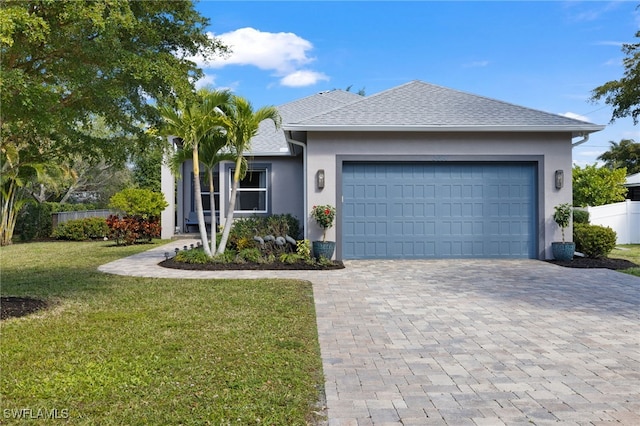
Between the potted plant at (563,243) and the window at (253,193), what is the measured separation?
864 centimetres

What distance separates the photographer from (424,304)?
23.6 ft

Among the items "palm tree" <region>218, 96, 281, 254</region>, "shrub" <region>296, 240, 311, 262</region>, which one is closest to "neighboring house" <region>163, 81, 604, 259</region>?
"shrub" <region>296, 240, 311, 262</region>

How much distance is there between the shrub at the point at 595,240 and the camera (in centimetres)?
1188

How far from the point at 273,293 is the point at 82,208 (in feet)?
65.5

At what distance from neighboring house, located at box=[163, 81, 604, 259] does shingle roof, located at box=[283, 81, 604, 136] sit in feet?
0.17

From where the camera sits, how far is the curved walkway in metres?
3.49

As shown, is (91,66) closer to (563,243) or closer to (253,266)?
(253,266)

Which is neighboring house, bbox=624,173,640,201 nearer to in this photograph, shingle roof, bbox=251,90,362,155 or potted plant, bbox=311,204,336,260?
shingle roof, bbox=251,90,362,155

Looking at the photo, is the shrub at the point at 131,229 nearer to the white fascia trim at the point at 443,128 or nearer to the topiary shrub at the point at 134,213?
the topiary shrub at the point at 134,213

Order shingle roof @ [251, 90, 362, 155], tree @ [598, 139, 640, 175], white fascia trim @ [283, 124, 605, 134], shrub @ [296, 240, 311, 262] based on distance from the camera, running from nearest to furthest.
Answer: shrub @ [296, 240, 311, 262], white fascia trim @ [283, 124, 605, 134], shingle roof @ [251, 90, 362, 155], tree @ [598, 139, 640, 175]

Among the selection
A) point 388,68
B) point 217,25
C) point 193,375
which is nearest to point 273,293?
point 193,375

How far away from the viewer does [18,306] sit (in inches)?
267

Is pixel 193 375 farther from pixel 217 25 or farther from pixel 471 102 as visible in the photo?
pixel 471 102

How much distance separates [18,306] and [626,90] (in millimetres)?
23989
